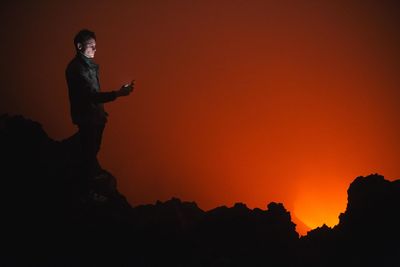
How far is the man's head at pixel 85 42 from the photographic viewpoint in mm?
8195

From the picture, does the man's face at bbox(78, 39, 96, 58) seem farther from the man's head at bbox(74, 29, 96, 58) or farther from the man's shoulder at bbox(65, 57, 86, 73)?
the man's shoulder at bbox(65, 57, 86, 73)

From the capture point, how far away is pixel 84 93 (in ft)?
26.5

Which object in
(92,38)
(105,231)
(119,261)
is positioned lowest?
(119,261)

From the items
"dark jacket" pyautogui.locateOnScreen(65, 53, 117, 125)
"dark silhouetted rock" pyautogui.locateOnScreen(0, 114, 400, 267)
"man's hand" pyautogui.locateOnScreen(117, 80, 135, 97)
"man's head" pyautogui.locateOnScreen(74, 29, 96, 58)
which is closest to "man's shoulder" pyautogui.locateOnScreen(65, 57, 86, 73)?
"dark jacket" pyautogui.locateOnScreen(65, 53, 117, 125)

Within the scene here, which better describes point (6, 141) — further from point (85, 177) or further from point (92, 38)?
point (92, 38)

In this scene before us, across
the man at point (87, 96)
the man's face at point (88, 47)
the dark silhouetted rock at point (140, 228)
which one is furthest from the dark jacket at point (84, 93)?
the dark silhouetted rock at point (140, 228)

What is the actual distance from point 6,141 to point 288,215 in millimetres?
7226

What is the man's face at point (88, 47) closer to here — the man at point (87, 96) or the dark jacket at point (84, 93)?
the man at point (87, 96)

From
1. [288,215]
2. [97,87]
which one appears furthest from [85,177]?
[288,215]

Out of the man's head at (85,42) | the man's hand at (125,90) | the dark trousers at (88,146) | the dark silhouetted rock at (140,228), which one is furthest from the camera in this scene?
the dark trousers at (88,146)

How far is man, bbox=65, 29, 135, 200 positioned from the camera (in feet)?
26.5

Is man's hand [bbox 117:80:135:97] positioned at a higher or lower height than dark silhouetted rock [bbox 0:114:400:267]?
higher

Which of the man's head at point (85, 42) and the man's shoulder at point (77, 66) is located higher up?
the man's head at point (85, 42)

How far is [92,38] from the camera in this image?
325 inches
